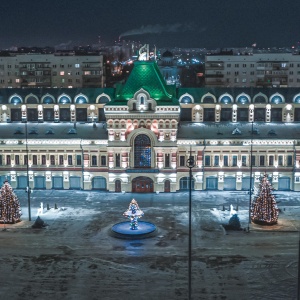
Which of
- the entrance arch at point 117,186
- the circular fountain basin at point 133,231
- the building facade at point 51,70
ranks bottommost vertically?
the circular fountain basin at point 133,231

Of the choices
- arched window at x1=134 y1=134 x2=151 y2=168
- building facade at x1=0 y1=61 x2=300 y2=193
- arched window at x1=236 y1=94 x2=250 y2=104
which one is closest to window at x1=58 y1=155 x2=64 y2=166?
building facade at x1=0 y1=61 x2=300 y2=193

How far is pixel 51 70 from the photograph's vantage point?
151 meters

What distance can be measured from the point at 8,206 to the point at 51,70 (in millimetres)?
93812

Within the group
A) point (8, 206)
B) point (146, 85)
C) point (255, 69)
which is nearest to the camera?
point (8, 206)

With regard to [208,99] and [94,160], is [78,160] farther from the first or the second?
[208,99]

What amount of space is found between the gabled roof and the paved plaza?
49.6 ft

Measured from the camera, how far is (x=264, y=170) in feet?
258

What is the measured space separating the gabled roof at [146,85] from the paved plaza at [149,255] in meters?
15.1

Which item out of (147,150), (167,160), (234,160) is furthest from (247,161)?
(147,150)

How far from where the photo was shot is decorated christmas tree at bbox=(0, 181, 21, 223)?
6162 centimetres

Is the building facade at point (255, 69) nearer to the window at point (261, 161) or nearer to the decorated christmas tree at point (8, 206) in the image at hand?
the window at point (261, 161)

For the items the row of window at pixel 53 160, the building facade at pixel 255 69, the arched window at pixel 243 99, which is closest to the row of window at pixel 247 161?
→ the arched window at pixel 243 99

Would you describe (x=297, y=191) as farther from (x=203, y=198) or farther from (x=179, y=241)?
(x=179, y=241)

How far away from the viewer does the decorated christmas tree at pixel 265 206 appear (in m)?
61.0
